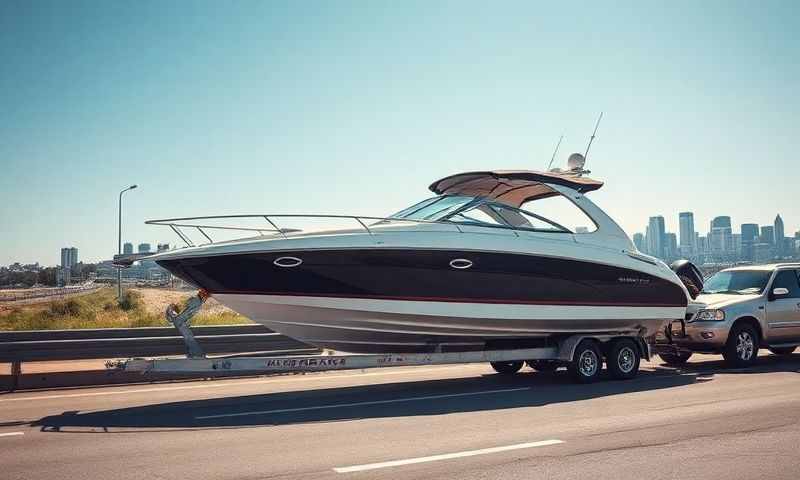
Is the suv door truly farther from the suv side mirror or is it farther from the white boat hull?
the white boat hull

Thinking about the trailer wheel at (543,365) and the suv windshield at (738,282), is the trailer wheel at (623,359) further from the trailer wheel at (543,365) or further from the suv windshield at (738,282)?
the suv windshield at (738,282)

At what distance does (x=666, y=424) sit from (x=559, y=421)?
1096mm

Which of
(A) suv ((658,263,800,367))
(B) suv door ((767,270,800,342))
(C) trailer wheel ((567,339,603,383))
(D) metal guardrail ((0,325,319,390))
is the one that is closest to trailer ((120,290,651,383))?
(C) trailer wheel ((567,339,603,383))

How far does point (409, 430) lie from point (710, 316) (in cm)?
808

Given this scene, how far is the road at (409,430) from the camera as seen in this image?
5672 millimetres

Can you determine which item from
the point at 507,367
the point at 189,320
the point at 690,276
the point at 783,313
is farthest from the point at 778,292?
the point at 189,320

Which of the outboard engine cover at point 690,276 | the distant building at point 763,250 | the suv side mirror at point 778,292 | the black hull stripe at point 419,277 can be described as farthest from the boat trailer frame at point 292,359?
the distant building at point 763,250

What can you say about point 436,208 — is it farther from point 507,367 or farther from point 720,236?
point 720,236

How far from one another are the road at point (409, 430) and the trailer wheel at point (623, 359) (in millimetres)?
499

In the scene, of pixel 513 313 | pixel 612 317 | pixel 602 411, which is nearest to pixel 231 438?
pixel 602 411

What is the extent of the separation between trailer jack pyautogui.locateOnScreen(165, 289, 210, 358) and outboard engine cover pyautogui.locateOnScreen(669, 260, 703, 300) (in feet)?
30.4

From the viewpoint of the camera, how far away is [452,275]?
10133 millimetres

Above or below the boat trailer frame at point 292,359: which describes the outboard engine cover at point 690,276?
above

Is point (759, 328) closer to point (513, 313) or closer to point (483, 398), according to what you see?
point (513, 313)
